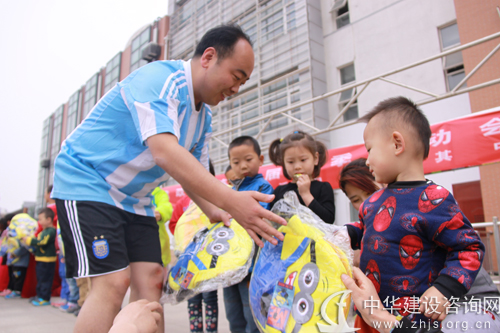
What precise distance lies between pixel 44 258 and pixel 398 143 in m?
5.02

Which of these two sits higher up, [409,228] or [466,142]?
[466,142]

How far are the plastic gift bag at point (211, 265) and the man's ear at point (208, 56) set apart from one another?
859mm

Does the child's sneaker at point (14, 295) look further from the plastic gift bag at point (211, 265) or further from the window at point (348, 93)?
the window at point (348, 93)

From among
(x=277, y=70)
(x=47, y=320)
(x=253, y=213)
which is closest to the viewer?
(x=253, y=213)

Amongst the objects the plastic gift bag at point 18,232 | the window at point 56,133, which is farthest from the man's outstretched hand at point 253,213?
the window at point 56,133

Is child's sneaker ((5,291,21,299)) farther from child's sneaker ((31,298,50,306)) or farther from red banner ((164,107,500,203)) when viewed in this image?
red banner ((164,107,500,203))

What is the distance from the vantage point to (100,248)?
137cm

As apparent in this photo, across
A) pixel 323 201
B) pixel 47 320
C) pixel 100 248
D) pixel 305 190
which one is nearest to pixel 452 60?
pixel 323 201

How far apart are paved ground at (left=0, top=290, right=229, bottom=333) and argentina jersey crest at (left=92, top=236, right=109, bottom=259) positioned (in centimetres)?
162

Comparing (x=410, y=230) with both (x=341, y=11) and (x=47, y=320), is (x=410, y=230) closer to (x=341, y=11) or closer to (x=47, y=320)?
(x=47, y=320)

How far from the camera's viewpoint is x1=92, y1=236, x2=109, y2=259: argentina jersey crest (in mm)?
1355

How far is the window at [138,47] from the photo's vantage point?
55.0ft

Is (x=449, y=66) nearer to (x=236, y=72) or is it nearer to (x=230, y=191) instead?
(x=236, y=72)

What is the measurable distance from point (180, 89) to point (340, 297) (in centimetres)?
108
